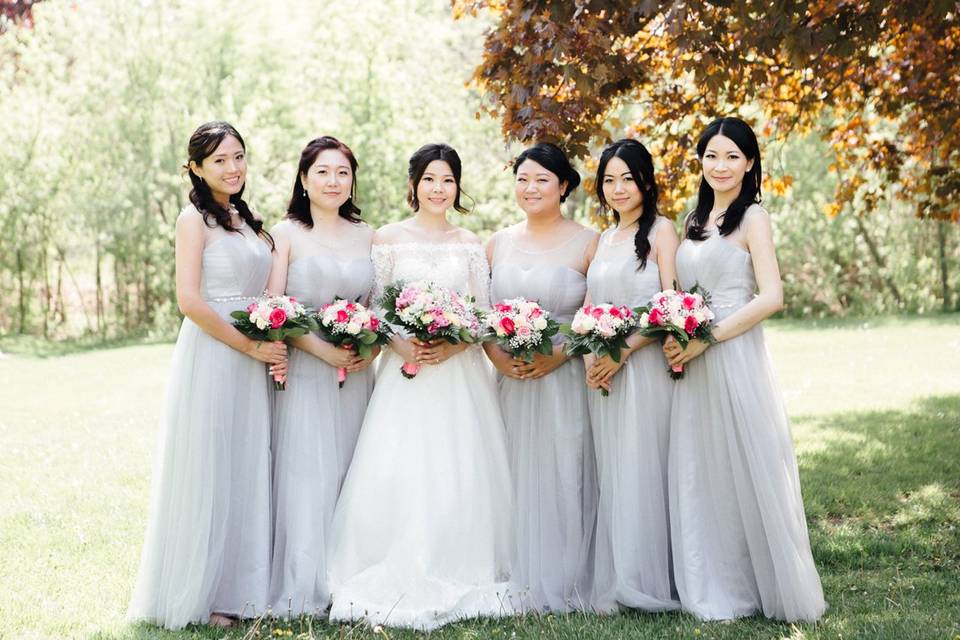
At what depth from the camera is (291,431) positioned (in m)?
5.79

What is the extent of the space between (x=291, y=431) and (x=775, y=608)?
9.44 feet

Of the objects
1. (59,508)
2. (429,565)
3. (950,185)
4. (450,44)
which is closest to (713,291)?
(429,565)

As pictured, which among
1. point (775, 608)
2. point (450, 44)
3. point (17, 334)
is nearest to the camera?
point (775, 608)

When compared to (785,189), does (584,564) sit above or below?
below

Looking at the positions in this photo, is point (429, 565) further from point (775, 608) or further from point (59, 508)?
point (59, 508)

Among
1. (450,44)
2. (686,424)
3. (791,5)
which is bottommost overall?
(686,424)

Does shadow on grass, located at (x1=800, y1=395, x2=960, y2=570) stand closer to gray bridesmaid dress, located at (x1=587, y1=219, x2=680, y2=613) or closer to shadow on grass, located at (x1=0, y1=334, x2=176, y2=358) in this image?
gray bridesmaid dress, located at (x1=587, y1=219, x2=680, y2=613)

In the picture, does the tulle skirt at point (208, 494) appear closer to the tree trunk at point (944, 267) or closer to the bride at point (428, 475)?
the bride at point (428, 475)

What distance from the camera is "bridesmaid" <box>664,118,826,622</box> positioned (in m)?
5.32

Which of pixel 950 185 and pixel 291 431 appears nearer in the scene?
pixel 291 431

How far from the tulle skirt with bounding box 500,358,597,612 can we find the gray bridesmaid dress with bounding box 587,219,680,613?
0.43 ft

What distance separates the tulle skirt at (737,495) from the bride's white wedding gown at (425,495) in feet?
3.51

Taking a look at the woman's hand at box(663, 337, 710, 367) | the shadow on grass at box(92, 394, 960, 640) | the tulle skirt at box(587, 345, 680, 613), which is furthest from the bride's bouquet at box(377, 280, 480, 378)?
the shadow on grass at box(92, 394, 960, 640)

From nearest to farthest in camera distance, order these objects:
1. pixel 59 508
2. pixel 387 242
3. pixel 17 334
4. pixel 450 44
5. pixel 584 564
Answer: pixel 584 564
pixel 387 242
pixel 59 508
pixel 17 334
pixel 450 44
